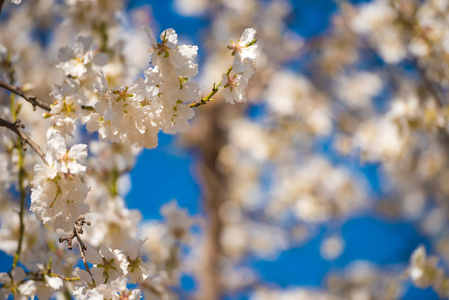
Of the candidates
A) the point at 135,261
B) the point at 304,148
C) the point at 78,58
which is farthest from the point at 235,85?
the point at 304,148

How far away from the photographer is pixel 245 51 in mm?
876

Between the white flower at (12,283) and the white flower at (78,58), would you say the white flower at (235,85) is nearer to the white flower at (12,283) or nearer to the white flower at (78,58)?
the white flower at (78,58)

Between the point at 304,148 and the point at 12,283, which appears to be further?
the point at 304,148

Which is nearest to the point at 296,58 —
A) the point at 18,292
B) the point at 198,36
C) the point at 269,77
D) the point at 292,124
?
the point at 269,77

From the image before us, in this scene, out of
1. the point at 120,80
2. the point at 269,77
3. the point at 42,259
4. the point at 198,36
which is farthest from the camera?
the point at 198,36

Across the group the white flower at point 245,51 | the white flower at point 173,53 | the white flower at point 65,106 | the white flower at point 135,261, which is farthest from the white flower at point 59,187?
the white flower at point 245,51

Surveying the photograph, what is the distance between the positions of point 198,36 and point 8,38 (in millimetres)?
2126

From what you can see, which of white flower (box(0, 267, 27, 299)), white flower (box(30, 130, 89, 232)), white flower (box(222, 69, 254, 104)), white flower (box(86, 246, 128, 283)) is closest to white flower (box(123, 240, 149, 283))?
white flower (box(86, 246, 128, 283))

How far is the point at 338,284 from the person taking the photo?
377cm

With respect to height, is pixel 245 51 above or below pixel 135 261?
above

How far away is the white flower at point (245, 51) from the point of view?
0.86m

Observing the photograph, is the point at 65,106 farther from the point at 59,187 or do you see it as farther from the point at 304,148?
the point at 304,148

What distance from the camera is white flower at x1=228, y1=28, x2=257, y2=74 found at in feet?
2.84

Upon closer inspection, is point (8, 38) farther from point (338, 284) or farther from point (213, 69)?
point (338, 284)
